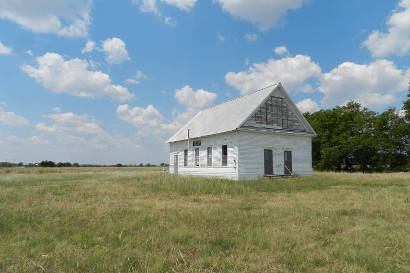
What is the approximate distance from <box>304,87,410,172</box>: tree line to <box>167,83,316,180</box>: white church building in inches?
923

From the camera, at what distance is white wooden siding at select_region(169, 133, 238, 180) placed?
2127cm

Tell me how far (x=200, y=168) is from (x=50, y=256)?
2080 centimetres

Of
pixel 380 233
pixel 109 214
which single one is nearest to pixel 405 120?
pixel 380 233

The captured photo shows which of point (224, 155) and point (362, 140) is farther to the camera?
point (362, 140)

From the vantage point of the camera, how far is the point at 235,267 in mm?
4562

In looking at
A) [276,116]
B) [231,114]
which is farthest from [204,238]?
[231,114]

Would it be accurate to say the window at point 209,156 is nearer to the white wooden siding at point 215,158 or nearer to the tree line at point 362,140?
the white wooden siding at point 215,158

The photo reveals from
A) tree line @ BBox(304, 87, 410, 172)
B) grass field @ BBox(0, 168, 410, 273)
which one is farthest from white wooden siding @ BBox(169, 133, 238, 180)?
tree line @ BBox(304, 87, 410, 172)

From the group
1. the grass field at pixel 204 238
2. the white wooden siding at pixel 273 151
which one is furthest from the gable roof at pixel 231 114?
the grass field at pixel 204 238

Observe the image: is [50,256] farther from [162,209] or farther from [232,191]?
[232,191]

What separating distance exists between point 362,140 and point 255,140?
29.3 m

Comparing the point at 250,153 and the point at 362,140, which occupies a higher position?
the point at 362,140

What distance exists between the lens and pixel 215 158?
23547mm

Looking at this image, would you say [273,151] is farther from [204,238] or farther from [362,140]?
[362,140]
